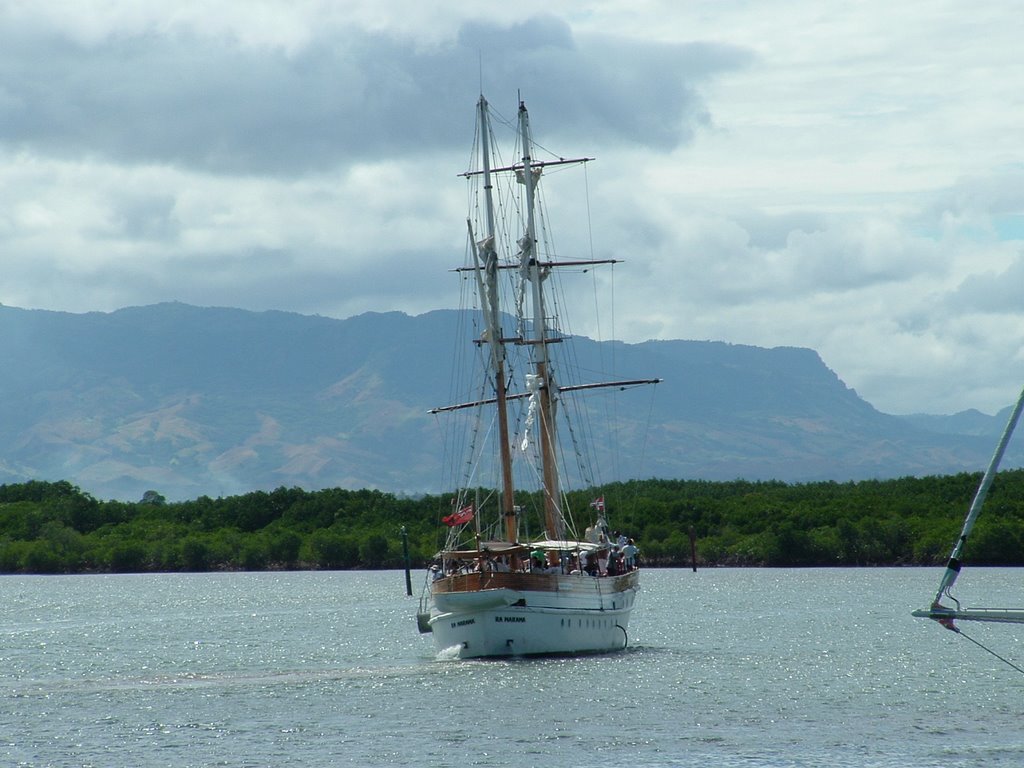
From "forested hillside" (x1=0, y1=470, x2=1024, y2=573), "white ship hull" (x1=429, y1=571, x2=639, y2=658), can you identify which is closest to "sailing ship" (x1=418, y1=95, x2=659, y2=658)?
"white ship hull" (x1=429, y1=571, x2=639, y2=658)

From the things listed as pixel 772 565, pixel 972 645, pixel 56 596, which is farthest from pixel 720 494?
pixel 972 645

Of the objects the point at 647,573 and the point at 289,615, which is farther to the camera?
the point at 647,573

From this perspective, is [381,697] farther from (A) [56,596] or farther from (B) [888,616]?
(A) [56,596]

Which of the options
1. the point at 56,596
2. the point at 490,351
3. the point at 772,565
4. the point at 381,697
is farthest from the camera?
the point at 772,565

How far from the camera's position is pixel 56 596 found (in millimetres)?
125250

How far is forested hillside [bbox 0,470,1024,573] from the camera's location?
138500 mm

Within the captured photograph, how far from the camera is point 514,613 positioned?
60.0 meters

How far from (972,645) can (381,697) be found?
27.1 meters

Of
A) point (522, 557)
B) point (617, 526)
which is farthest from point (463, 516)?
point (617, 526)

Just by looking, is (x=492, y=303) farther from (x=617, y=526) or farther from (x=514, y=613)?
(x=617, y=526)

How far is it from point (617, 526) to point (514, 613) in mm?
84204

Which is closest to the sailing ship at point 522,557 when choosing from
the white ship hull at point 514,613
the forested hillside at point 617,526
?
the white ship hull at point 514,613

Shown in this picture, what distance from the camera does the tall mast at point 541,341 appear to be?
7344 cm

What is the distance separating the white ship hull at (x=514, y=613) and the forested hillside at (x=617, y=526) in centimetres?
5859
